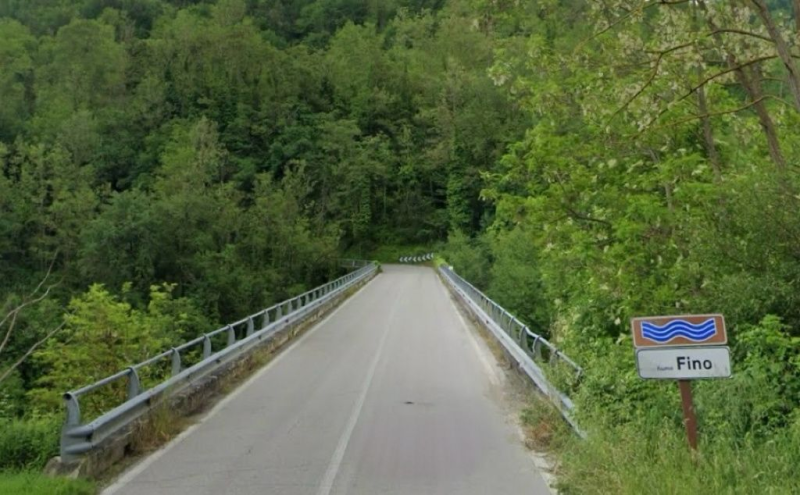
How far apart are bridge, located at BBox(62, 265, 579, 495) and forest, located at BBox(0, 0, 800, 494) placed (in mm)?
890

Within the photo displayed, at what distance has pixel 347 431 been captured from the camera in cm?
980

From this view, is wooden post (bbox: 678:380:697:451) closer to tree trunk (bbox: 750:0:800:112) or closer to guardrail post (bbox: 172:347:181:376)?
tree trunk (bbox: 750:0:800:112)

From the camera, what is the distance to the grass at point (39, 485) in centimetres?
636

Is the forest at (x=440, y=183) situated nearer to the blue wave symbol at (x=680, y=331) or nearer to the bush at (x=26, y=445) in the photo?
the bush at (x=26, y=445)

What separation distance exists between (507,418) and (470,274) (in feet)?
148

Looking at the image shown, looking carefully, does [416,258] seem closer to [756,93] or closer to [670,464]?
[756,93]

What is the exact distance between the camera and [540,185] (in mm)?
14203

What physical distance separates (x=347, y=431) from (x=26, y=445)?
13.0ft

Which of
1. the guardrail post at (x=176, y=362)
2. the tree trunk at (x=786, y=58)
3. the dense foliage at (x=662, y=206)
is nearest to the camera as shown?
the dense foliage at (x=662, y=206)

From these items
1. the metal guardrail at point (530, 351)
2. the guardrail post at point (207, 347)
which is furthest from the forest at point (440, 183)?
the guardrail post at point (207, 347)

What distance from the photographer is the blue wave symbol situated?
571 centimetres

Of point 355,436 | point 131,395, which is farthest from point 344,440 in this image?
point 131,395

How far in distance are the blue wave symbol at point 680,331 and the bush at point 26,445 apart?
6.33 m

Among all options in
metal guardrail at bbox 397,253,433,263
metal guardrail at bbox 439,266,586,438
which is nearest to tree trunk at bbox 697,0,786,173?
metal guardrail at bbox 439,266,586,438
